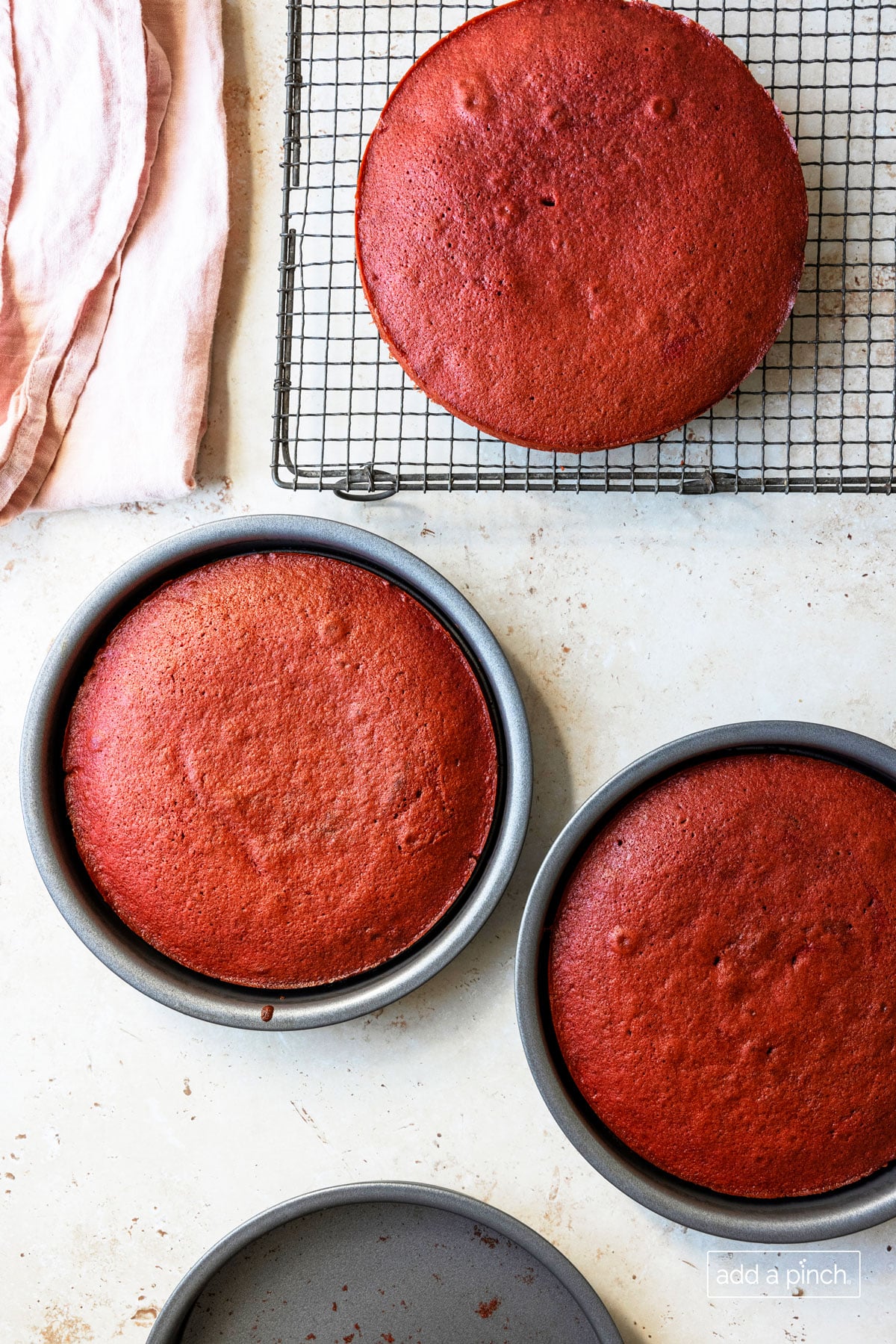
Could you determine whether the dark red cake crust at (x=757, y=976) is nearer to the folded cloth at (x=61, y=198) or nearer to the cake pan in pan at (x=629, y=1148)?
the cake pan in pan at (x=629, y=1148)

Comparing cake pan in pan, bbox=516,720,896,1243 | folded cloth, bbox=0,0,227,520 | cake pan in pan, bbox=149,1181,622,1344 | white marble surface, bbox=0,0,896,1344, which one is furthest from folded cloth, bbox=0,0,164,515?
cake pan in pan, bbox=149,1181,622,1344

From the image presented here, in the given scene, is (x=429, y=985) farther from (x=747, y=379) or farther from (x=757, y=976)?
(x=747, y=379)

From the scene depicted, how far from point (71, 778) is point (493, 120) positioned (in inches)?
44.5

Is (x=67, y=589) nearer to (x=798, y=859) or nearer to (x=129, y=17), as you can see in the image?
(x=129, y=17)

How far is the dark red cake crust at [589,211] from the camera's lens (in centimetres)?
142

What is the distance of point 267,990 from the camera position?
1536mm

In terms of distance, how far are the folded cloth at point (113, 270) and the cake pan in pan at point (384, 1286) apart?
1184 mm

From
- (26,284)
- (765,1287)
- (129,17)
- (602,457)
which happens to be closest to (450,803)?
(602,457)

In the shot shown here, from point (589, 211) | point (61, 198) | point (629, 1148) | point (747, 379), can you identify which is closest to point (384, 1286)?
point (629, 1148)

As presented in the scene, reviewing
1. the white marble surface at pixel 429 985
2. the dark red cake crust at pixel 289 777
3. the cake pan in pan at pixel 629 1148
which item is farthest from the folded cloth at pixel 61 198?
the cake pan in pan at pixel 629 1148

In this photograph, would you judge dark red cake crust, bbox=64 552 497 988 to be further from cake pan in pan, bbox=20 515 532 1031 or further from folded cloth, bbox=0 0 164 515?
folded cloth, bbox=0 0 164 515

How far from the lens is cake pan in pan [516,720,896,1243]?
4.68ft

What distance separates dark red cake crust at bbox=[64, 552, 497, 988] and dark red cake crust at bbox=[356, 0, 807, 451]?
43 cm

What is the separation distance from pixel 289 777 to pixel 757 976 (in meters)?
0.72
